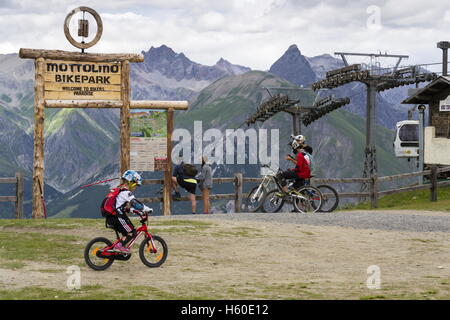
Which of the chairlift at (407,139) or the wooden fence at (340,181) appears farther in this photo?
the chairlift at (407,139)

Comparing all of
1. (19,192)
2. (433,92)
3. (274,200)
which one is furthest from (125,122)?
(433,92)

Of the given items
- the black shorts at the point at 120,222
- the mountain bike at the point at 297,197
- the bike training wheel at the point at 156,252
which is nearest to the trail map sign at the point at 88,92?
the mountain bike at the point at 297,197

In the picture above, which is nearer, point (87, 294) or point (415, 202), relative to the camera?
point (87, 294)

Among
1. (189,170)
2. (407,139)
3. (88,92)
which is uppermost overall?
(88,92)

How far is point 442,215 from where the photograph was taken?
75.4 ft

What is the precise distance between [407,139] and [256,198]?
26.3 m

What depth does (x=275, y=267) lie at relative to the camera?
13.2m

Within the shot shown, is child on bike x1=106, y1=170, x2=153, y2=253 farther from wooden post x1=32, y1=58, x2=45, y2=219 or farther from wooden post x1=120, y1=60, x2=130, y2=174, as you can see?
wooden post x1=120, y1=60, x2=130, y2=174

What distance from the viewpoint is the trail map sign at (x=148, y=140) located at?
22672mm

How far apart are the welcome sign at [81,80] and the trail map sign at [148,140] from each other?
1.06m

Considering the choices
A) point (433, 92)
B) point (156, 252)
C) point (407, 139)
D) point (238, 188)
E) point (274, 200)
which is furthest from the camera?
point (407, 139)

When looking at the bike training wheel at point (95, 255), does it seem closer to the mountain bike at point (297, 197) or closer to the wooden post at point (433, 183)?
the mountain bike at point (297, 197)

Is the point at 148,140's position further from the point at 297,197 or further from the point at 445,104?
the point at 445,104

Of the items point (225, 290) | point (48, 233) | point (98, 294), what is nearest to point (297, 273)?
point (225, 290)
